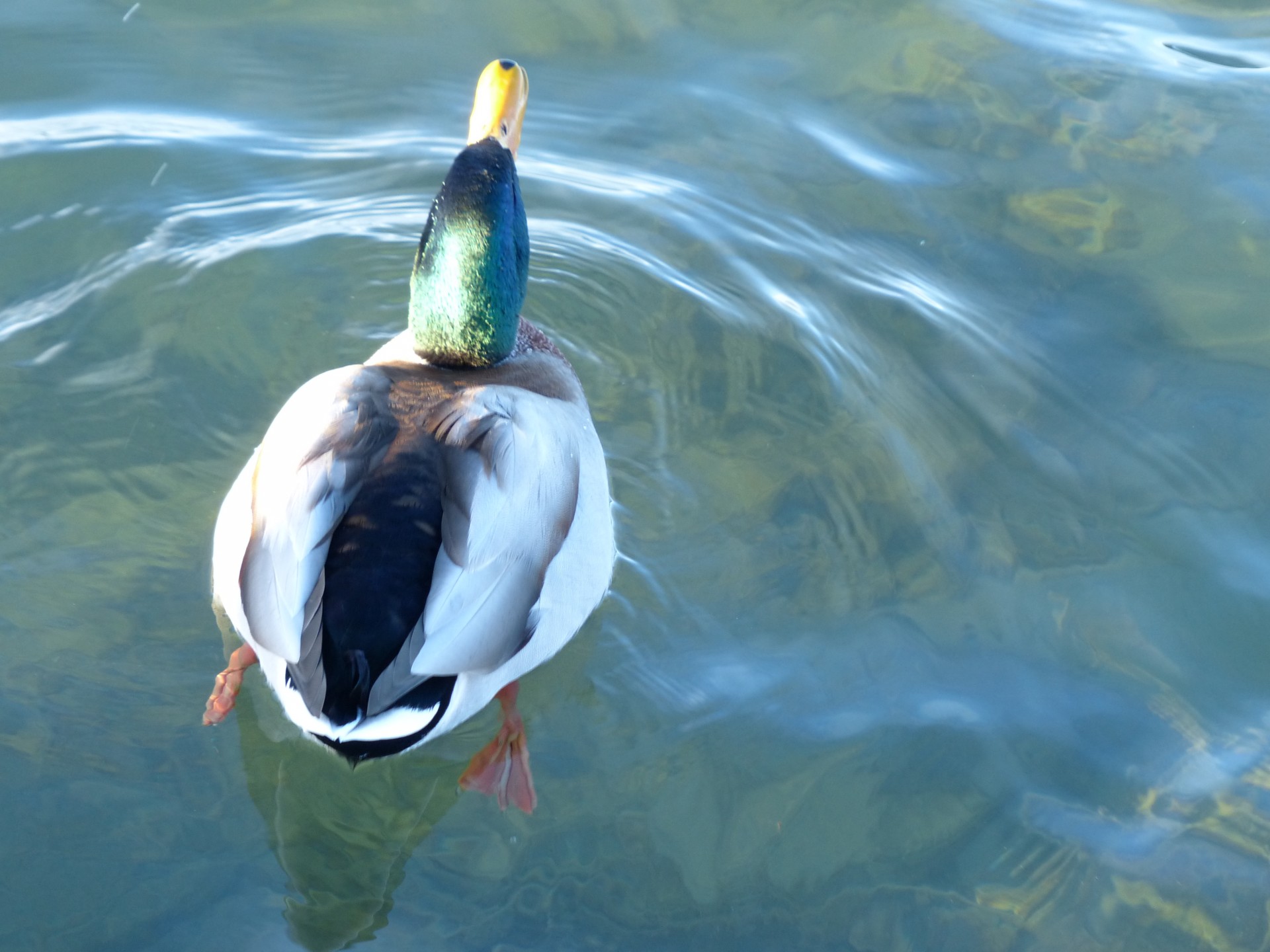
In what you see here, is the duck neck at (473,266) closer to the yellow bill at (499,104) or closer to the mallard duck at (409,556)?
the yellow bill at (499,104)

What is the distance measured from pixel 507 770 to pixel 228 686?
80cm

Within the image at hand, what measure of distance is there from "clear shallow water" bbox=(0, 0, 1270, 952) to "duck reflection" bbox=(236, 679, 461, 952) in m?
0.01

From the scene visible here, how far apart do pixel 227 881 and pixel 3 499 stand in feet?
5.32

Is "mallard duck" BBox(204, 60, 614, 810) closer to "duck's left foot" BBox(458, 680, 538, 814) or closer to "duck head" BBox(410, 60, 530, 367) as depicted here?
"duck's left foot" BBox(458, 680, 538, 814)

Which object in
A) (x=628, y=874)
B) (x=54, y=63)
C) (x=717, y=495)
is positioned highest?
(x=54, y=63)

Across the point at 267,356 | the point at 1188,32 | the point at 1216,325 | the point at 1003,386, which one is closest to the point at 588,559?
the point at 267,356

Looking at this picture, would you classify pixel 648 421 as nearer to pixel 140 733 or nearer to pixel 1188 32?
pixel 140 733

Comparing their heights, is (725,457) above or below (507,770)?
above

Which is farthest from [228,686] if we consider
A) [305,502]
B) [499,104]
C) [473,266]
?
[499,104]

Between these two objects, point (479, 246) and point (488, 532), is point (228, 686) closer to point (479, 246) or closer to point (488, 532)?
point (488, 532)

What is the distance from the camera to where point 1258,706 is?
3.98 meters

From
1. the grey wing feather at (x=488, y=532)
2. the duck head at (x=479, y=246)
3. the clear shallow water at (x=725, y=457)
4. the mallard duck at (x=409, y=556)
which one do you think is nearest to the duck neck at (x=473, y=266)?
the duck head at (x=479, y=246)

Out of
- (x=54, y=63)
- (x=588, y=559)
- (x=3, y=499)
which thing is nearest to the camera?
(x=588, y=559)

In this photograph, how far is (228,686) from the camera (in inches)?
142
